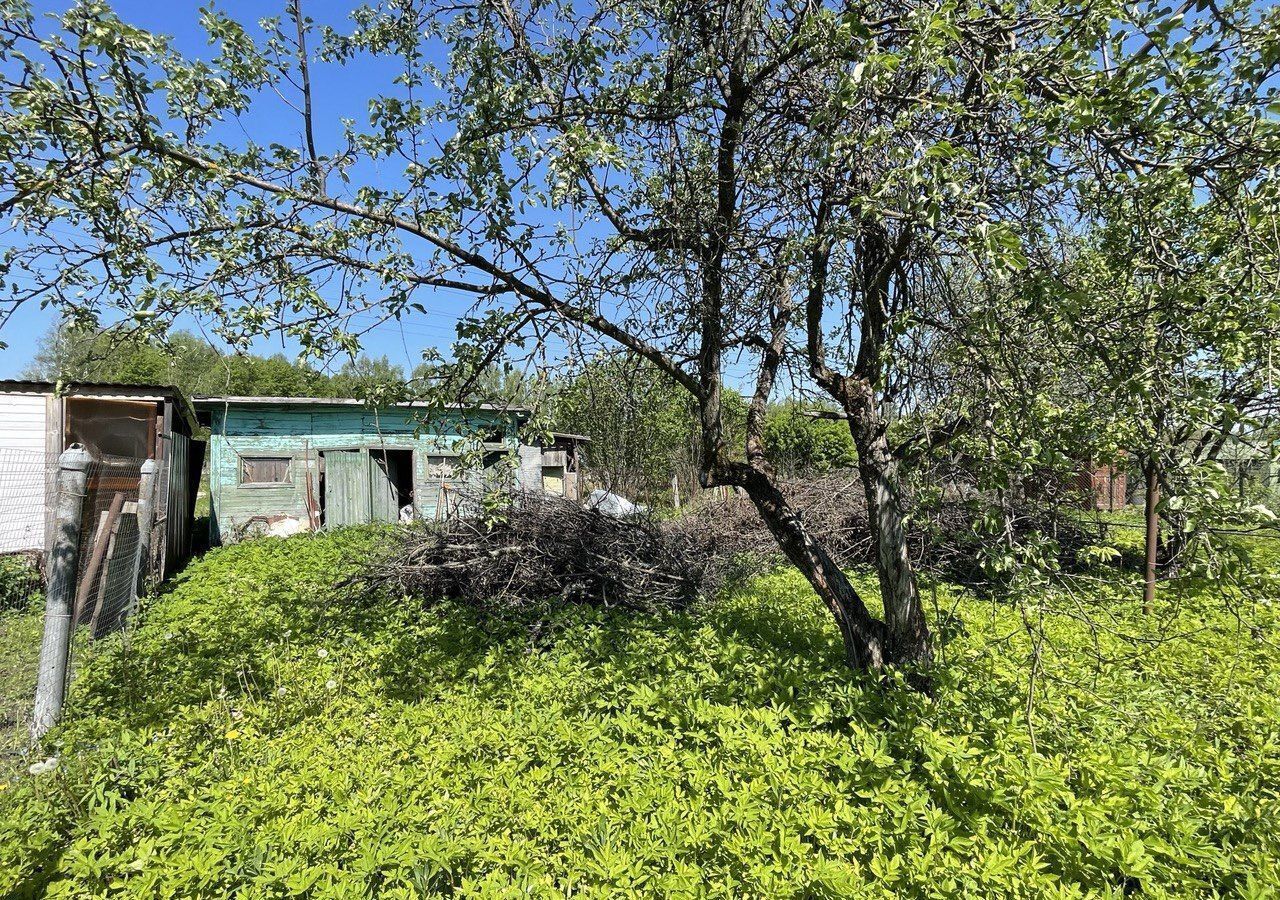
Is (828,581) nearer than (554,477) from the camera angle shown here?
Yes

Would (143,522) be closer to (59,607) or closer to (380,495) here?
(59,607)

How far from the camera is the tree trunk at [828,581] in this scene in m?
3.95

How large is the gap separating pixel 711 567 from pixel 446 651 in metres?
3.37

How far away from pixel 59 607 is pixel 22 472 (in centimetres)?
244

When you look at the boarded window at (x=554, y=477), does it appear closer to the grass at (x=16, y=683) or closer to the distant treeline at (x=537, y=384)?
the distant treeline at (x=537, y=384)

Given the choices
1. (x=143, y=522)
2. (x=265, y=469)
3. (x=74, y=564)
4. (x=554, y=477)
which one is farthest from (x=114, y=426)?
(x=554, y=477)

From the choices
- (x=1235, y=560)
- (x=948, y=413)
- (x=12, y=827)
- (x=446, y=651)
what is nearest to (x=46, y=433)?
(x=446, y=651)

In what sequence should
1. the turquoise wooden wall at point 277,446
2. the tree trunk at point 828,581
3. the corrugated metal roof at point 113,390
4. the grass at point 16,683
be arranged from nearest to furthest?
the grass at point 16,683 < the tree trunk at point 828,581 < the corrugated metal roof at point 113,390 < the turquoise wooden wall at point 277,446

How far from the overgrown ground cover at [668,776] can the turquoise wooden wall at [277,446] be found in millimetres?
9185

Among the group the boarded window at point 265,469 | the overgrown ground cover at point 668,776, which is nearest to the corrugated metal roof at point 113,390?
the boarded window at point 265,469

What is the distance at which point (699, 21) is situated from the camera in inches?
148

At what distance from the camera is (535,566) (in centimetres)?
627

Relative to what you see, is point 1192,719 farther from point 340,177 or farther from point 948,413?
point 340,177

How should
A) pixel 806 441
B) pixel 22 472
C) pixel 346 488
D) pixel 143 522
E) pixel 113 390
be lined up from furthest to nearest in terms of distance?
pixel 806 441, pixel 346 488, pixel 113 390, pixel 143 522, pixel 22 472
